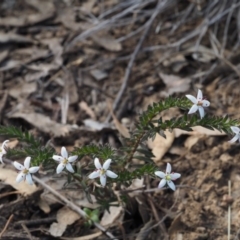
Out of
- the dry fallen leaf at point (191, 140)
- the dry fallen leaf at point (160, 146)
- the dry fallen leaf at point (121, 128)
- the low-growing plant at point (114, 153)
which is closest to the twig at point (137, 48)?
the dry fallen leaf at point (121, 128)

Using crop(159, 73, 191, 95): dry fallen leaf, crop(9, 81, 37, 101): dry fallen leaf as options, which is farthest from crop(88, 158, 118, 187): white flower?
crop(9, 81, 37, 101): dry fallen leaf

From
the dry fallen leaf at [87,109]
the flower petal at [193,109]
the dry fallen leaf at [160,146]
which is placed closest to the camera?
the flower petal at [193,109]

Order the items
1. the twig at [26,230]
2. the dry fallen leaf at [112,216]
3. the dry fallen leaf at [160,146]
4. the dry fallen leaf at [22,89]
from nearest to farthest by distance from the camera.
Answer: the twig at [26,230] < the dry fallen leaf at [112,216] < the dry fallen leaf at [160,146] < the dry fallen leaf at [22,89]

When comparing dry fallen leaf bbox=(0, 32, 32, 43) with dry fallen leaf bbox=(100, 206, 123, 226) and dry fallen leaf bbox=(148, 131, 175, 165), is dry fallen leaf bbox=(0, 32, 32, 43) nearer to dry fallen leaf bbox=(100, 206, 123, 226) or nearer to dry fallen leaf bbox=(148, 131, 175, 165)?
dry fallen leaf bbox=(148, 131, 175, 165)

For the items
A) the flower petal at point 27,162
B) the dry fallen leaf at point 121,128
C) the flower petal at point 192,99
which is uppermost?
the flower petal at point 192,99

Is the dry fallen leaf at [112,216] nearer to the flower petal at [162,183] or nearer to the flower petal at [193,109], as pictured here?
the flower petal at [162,183]

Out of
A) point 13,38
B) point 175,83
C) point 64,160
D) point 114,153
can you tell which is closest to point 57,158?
point 64,160

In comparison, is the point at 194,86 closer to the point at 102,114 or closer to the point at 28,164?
the point at 102,114

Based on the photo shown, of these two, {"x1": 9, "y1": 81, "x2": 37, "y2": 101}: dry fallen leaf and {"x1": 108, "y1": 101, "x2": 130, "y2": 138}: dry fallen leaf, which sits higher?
{"x1": 108, "y1": 101, "x2": 130, "y2": 138}: dry fallen leaf
